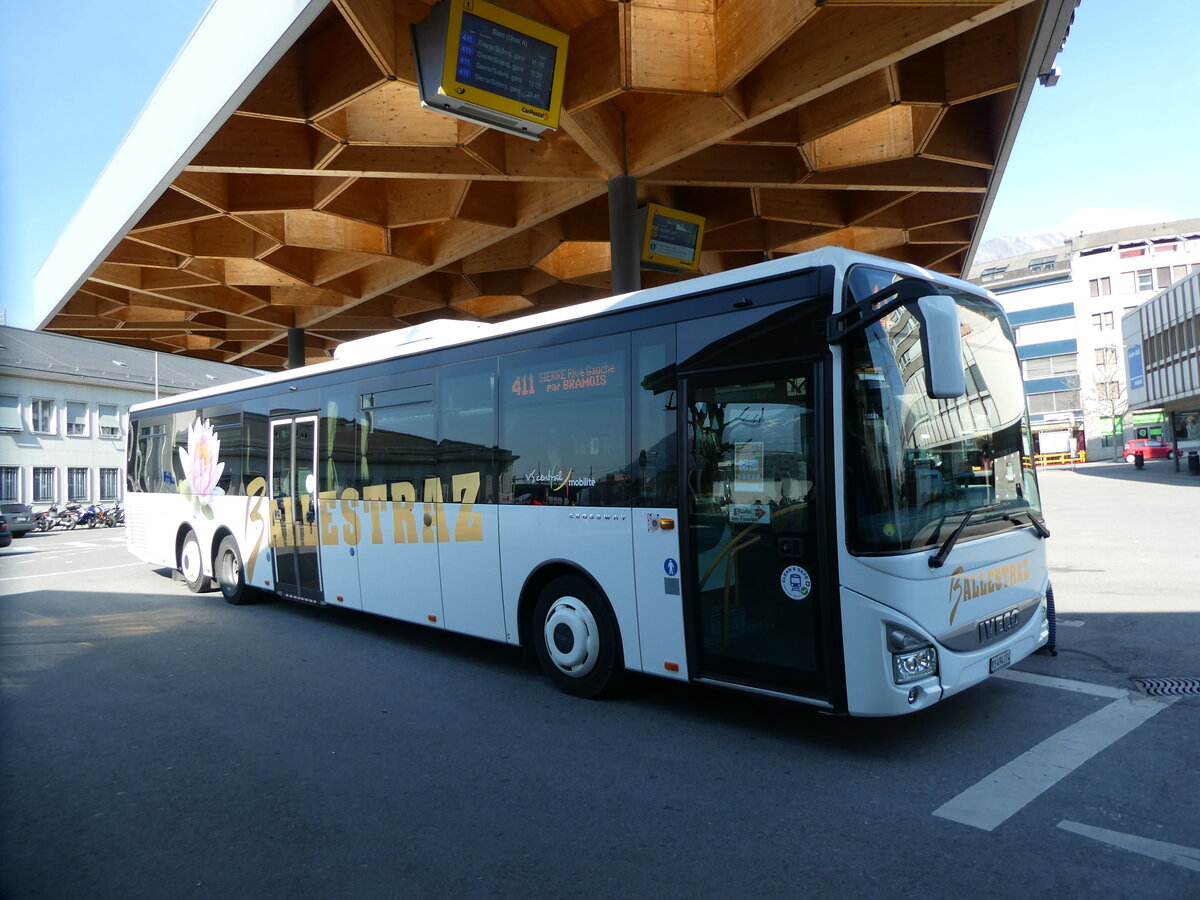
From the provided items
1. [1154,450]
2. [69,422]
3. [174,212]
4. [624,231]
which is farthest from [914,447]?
[1154,450]

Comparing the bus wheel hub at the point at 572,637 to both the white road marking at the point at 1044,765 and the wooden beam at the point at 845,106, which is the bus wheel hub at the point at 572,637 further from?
the wooden beam at the point at 845,106

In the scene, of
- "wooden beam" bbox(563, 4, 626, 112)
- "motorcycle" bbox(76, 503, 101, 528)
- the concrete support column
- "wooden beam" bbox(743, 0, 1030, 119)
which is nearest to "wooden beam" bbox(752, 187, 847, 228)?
"wooden beam" bbox(743, 0, 1030, 119)

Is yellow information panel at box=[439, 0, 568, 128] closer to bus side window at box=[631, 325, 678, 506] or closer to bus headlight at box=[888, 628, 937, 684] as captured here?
bus side window at box=[631, 325, 678, 506]

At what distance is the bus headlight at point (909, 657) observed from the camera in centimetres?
461

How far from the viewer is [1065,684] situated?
20.3ft

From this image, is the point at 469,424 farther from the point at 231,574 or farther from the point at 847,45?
the point at 231,574

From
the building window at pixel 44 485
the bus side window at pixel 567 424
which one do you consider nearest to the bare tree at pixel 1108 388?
the bus side window at pixel 567 424

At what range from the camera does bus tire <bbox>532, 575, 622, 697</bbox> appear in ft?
20.3

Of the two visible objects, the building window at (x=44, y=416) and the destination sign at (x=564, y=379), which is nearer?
the destination sign at (x=564, y=379)

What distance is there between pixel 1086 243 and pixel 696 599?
9117 centimetres

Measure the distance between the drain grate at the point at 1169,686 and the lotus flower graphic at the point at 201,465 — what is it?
10.9 m

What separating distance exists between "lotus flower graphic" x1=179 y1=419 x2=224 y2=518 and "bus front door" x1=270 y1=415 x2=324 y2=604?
179 centimetres

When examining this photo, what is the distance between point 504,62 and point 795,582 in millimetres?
5650

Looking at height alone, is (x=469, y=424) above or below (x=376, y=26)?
below
